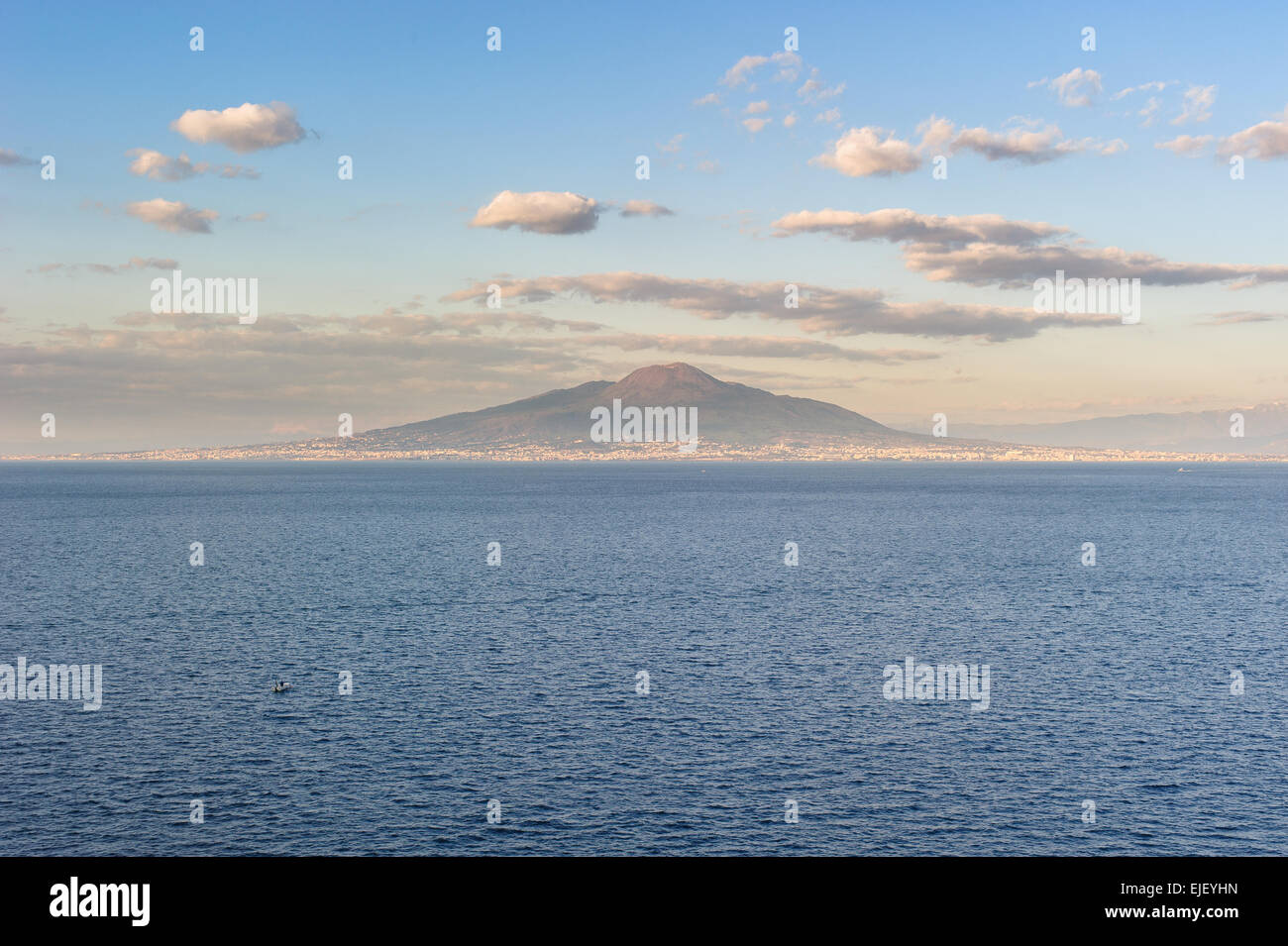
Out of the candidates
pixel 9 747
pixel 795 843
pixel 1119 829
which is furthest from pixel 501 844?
pixel 9 747

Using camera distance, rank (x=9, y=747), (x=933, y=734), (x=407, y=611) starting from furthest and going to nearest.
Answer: (x=407, y=611), (x=933, y=734), (x=9, y=747)

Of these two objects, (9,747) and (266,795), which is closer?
(266,795)

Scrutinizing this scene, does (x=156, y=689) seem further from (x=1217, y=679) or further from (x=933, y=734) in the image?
(x=1217, y=679)

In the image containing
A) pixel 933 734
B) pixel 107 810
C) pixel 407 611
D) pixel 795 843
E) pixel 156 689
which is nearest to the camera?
pixel 795 843

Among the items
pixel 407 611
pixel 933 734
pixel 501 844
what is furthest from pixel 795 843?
pixel 407 611

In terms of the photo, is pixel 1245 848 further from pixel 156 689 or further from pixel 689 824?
pixel 156 689
